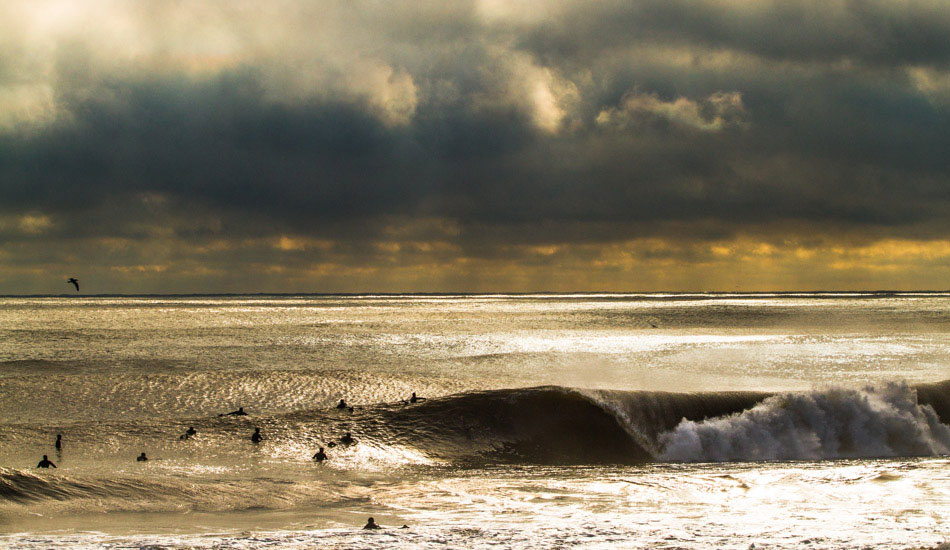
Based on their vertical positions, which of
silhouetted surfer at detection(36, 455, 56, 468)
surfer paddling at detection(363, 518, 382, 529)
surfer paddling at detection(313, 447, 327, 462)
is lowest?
surfer paddling at detection(363, 518, 382, 529)

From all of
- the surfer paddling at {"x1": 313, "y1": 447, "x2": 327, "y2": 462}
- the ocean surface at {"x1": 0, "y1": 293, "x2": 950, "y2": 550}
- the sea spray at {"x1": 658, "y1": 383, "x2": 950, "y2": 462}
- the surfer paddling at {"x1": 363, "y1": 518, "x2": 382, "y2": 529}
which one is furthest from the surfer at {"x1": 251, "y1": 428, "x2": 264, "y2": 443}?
the sea spray at {"x1": 658, "y1": 383, "x2": 950, "y2": 462}

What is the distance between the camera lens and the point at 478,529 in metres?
13.6

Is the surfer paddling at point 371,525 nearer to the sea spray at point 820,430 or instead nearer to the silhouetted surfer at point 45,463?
the silhouetted surfer at point 45,463

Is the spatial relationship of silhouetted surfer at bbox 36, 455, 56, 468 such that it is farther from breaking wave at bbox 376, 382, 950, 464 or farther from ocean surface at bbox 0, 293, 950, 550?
breaking wave at bbox 376, 382, 950, 464

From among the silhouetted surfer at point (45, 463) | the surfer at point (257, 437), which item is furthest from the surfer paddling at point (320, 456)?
the silhouetted surfer at point (45, 463)

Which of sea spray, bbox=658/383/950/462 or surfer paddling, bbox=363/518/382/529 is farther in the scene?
sea spray, bbox=658/383/950/462

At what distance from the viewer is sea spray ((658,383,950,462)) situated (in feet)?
76.6

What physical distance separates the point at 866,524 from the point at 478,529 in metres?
6.79

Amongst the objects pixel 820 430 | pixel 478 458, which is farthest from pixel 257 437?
pixel 820 430

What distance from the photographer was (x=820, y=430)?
24688 mm

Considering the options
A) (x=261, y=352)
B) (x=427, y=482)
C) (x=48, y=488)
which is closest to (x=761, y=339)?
(x=261, y=352)

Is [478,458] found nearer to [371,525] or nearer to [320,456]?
[320,456]

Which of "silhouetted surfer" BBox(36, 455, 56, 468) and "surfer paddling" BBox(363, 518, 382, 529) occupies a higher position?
"silhouetted surfer" BBox(36, 455, 56, 468)

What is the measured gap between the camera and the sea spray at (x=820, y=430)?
2336cm
